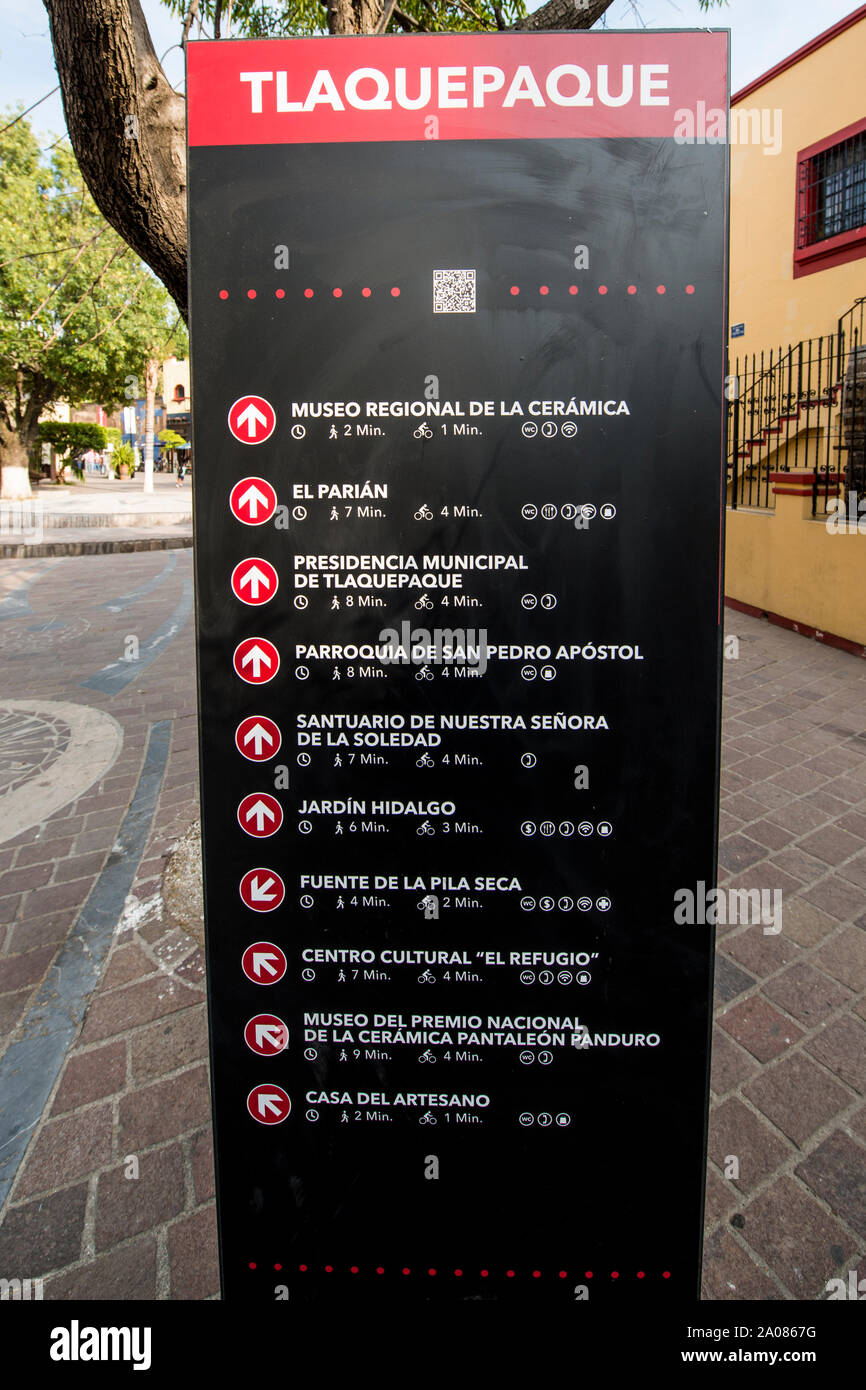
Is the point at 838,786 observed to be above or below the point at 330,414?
below

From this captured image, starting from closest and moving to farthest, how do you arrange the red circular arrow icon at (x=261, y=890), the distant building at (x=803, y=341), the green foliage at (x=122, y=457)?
the red circular arrow icon at (x=261, y=890) < the distant building at (x=803, y=341) < the green foliage at (x=122, y=457)

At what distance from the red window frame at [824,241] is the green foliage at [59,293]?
42.1 ft

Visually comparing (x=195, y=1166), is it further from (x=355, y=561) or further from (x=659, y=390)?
(x=659, y=390)

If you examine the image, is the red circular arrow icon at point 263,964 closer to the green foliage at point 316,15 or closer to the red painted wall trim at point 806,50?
the green foliage at point 316,15

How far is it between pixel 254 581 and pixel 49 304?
2026 cm

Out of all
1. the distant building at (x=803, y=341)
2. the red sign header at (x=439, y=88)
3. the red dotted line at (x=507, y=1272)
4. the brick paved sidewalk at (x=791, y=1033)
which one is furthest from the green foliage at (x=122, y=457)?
the red dotted line at (x=507, y=1272)

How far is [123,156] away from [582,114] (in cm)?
229

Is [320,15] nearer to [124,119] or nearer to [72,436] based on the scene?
[124,119]

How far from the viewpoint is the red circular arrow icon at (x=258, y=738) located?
1631 mm

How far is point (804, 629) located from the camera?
8.91 metres

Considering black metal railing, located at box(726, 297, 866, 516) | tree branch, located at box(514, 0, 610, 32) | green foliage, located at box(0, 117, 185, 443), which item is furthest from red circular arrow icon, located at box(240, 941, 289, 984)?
green foliage, located at box(0, 117, 185, 443)

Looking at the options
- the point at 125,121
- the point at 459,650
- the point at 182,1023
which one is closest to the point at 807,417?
the point at 125,121

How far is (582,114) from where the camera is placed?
57.7 inches
